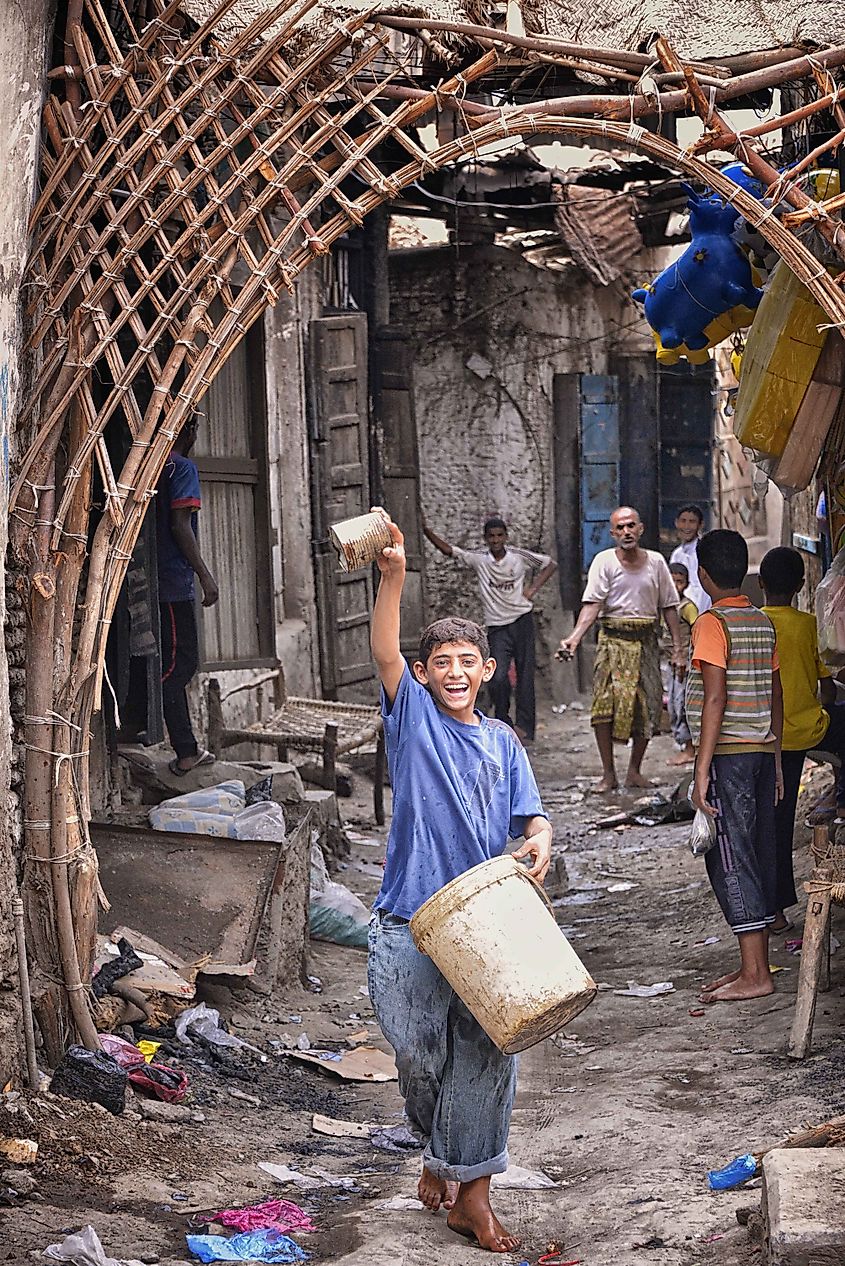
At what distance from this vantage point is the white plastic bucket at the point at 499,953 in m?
3.06

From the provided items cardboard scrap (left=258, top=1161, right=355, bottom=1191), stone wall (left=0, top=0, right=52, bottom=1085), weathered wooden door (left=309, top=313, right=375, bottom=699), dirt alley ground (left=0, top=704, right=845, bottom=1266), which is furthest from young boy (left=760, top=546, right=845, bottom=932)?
weathered wooden door (left=309, top=313, right=375, bottom=699)

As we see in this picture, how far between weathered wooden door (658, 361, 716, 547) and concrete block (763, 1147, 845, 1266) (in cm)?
1093

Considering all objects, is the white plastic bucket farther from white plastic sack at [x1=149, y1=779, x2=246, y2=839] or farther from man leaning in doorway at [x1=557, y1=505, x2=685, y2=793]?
man leaning in doorway at [x1=557, y1=505, x2=685, y2=793]

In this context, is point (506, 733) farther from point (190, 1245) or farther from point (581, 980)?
point (190, 1245)

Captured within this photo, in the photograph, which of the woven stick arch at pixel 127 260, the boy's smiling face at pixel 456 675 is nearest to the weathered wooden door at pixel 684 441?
the woven stick arch at pixel 127 260

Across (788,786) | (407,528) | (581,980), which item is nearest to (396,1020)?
(581,980)

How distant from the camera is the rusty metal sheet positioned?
507cm

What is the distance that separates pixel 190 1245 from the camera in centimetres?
323

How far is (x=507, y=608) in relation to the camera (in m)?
11.1

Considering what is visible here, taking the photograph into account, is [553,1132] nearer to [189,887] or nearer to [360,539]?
[189,887]

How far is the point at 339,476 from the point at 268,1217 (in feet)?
24.0

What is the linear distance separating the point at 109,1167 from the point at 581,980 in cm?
141

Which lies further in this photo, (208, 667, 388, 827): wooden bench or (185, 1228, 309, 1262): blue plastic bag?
(208, 667, 388, 827): wooden bench

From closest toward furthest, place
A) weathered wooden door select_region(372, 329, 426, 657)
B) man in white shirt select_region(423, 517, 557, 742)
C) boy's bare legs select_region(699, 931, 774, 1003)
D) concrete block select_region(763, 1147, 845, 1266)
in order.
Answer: concrete block select_region(763, 1147, 845, 1266)
boy's bare legs select_region(699, 931, 774, 1003)
man in white shirt select_region(423, 517, 557, 742)
weathered wooden door select_region(372, 329, 426, 657)
